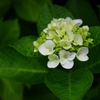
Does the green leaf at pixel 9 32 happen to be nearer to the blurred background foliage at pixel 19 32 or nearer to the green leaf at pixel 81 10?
the blurred background foliage at pixel 19 32

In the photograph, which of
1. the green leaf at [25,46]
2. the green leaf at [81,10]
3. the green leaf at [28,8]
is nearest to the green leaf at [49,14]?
the green leaf at [25,46]

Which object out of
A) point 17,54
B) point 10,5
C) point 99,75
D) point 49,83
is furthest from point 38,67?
point 10,5

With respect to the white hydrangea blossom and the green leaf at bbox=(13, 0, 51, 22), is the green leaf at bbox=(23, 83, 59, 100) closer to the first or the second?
the green leaf at bbox=(13, 0, 51, 22)

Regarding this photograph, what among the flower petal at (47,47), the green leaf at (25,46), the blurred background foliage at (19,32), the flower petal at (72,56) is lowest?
the blurred background foliage at (19,32)

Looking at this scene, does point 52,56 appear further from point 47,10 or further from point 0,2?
point 0,2

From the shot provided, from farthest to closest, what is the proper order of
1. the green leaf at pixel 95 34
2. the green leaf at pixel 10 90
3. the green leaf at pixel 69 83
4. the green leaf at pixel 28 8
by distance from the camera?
the green leaf at pixel 28 8 < the green leaf at pixel 10 90 < the green leaf at pixel 95 34 < the green leaf at pixel 69 83

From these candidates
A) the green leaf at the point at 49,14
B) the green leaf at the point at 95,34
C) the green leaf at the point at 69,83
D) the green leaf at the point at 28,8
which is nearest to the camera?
the green leaf at the point at 69,83

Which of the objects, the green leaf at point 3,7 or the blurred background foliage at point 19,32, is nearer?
the blurred background foliage at point 19,32

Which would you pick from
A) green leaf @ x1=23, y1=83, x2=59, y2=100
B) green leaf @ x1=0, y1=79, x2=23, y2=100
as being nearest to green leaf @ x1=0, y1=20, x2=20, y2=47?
green leaf @ x1=0, y1=79, x2=23, y2=100

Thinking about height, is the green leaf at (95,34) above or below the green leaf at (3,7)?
above
